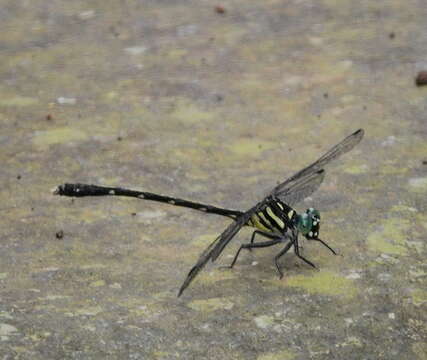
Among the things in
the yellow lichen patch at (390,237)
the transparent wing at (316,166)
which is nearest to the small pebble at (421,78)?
the transparent wing at (316,166)

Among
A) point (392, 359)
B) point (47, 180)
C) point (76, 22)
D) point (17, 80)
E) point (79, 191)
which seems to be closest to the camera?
point (392, 359)

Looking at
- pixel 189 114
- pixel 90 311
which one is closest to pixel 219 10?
pixel 189 114

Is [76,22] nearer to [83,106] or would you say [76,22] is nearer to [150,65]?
[150,65]

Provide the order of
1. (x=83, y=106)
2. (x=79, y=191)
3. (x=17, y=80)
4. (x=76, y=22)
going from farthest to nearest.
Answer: (x=76, y=22)
(x=17, y=80)
(x=83, y=106)
(x=79, y=191)

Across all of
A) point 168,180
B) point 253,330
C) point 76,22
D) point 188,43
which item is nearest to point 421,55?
point 188,43

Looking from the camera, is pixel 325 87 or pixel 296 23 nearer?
pixel 325 87

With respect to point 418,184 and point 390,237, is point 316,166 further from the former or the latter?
point 418,184

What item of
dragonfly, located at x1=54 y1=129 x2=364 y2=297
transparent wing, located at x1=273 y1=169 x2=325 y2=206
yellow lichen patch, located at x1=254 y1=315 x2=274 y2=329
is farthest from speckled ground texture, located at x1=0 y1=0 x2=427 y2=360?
transparent wing, located at x1=273 y1=169 x2=325 y2=206
